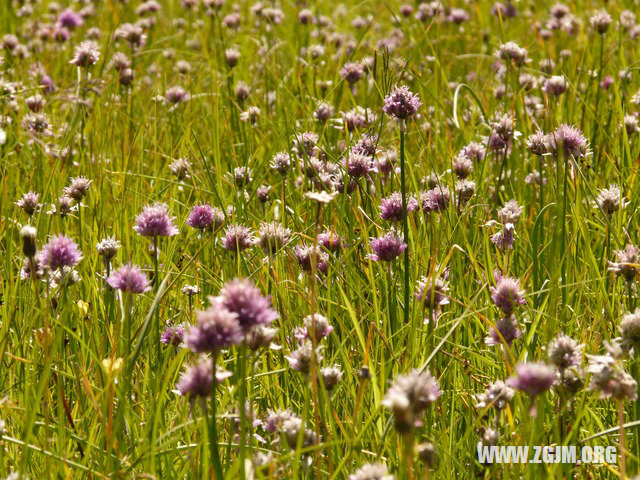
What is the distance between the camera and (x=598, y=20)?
352 cm

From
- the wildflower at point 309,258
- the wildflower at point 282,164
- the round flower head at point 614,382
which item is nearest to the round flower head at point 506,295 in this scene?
the round flower head at point 614,382

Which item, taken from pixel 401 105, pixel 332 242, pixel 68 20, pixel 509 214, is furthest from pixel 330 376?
pixel 68 20

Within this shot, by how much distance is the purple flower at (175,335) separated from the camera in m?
1.92

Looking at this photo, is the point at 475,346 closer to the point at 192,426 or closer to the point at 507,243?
the point at 507,243

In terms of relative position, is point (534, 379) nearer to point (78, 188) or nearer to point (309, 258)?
point (309, 258)

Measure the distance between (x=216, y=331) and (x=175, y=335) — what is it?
0.78 m

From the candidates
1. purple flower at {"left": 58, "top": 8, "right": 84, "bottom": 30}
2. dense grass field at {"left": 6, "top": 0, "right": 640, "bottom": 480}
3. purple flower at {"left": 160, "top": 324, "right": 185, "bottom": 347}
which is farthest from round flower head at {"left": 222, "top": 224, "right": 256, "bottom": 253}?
purple flower at {"left": 58, "top": 8, "right": 84, "bottom": 30}

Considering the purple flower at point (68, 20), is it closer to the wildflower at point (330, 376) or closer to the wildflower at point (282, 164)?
the wildflower at point (282, 164)

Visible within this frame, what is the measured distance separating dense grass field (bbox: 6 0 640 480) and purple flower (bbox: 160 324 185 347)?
1cm

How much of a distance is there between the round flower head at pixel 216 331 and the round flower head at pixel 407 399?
9.4 inches

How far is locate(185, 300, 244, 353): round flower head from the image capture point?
1.19 meters

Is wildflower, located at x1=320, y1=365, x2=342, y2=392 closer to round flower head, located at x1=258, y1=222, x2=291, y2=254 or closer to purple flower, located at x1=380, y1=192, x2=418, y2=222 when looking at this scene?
round flower head, located at x1=258, y1=222, x2=291, y2=254

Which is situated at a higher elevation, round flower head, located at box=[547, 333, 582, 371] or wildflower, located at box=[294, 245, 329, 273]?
wildflower, located at box=[294, 245, 329, 273]

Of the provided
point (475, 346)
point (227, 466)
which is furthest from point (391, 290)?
point (227, 466)
